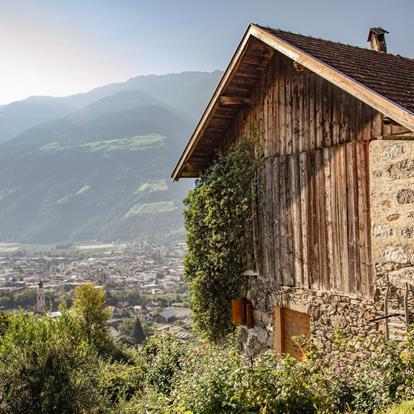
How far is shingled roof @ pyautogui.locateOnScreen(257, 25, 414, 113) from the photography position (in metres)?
5.70

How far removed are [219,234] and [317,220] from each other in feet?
8.51

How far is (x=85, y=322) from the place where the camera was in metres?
20.2

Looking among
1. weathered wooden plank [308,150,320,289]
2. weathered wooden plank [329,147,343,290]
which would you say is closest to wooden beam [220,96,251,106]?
weathered wooden plank [308,150,320,289]

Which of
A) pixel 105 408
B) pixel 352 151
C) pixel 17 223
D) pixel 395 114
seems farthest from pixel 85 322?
pixel 17 223

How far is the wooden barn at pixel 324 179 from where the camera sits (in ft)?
18.9

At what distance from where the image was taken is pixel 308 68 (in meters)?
6.51

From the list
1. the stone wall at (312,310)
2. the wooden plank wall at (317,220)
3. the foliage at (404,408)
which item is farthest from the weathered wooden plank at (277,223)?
the foliage at (404,408)

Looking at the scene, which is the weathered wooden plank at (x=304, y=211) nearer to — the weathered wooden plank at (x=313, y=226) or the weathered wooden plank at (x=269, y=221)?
the weathered wooden plank at (x=313, y=226)

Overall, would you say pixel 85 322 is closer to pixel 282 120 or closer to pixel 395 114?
pixel 282 120

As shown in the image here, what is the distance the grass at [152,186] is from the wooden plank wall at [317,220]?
147124 mm

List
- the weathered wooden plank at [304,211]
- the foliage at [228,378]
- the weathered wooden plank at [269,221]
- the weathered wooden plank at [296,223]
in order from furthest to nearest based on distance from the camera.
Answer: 1. the weathered wooden plank at [269,221]
2. the weathered wooden plank at [296,223]
3. the weathered wooden plank at [304,211]
4. the foliage at [228,378]

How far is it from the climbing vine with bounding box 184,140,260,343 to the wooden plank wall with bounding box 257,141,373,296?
48 cm

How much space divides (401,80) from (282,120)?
7.02 feet

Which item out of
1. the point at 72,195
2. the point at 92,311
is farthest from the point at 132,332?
the point at 72,195
